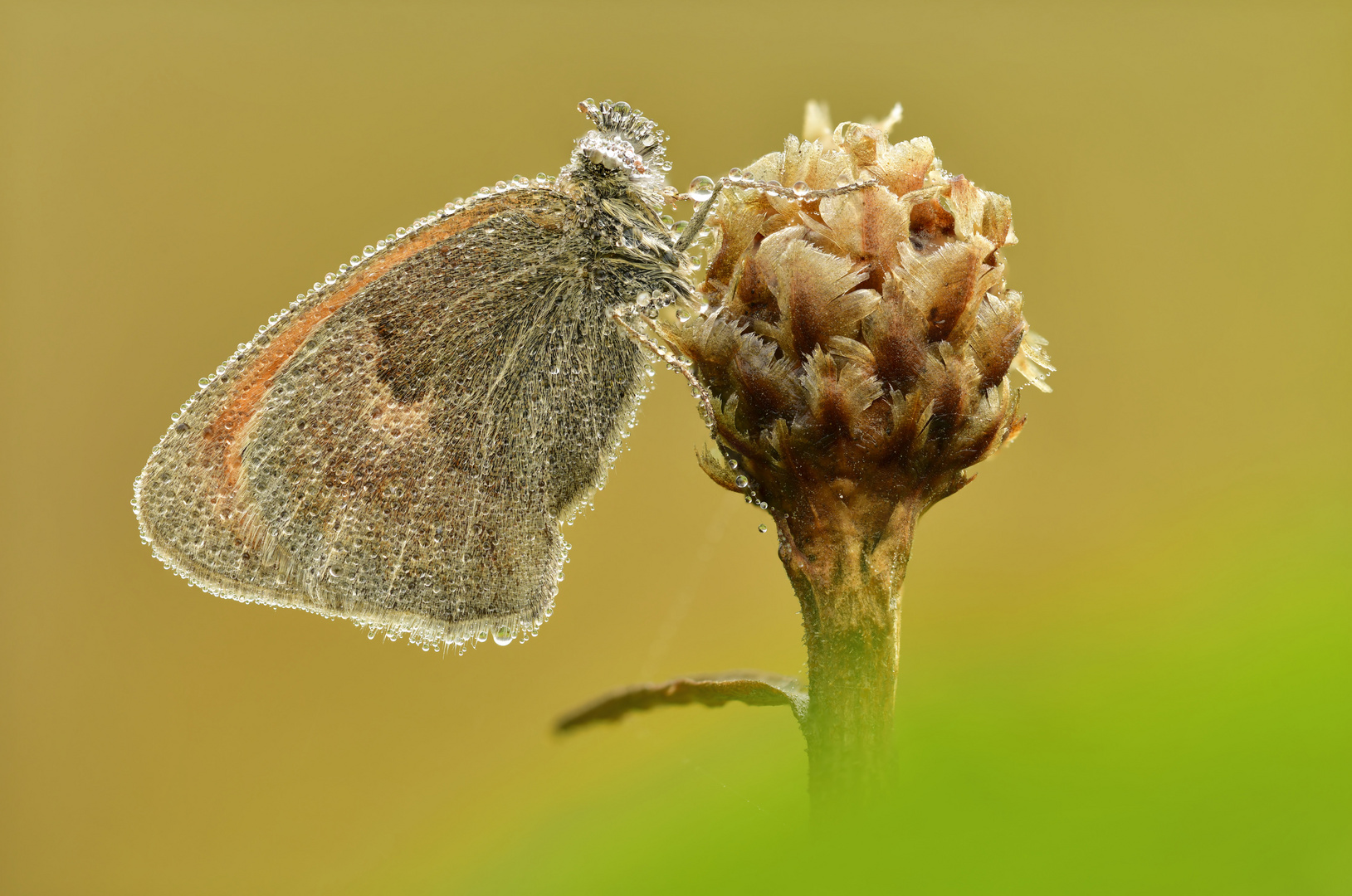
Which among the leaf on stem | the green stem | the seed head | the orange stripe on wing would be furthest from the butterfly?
the green stem

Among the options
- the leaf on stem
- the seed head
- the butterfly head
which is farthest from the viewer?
the butterfly head

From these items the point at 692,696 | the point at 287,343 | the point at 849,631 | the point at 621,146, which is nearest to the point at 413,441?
the point at 287,343

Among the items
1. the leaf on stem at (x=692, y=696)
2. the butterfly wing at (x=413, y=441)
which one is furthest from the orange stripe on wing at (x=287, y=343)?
the leaf on stem at (x=692, y=696)

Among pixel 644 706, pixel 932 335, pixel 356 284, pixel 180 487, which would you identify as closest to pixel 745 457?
pixel 932 335

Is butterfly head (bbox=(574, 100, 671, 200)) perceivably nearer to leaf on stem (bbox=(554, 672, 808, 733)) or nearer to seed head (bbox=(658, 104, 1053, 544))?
seed head (bbox=(658, 104, 1053, 544))

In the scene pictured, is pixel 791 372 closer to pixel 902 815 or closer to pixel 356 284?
pixel 902 815

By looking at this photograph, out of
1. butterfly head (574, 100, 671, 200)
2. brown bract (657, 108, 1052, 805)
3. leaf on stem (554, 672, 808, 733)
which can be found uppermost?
butterfly head (574, 100, 671, 200)

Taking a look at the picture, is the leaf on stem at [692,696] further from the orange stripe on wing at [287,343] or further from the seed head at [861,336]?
the orange stripe on wing at [287,343]
